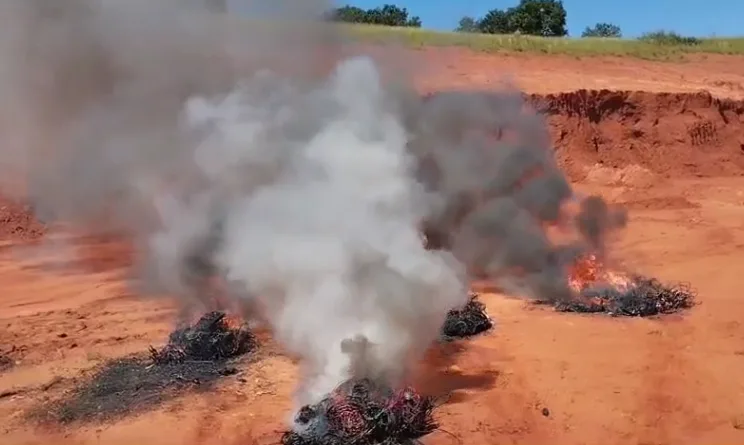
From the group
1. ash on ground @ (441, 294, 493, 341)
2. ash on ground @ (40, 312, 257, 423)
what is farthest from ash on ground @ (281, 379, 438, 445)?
ash on ground @ (441, 294, 493, 341)

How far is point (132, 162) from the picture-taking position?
13023 millimetres

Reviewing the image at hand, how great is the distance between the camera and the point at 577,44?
27.5 meters

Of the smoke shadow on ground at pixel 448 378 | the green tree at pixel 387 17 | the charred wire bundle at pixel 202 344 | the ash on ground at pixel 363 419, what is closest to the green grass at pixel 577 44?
the green tree at pixel 387 17

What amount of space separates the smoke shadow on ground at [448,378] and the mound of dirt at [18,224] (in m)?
10.0

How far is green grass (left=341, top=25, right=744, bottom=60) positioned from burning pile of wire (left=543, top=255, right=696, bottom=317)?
48.7 feet

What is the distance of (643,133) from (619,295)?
10.8m

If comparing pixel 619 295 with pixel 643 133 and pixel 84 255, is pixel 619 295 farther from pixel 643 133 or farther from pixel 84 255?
pixel 643 133

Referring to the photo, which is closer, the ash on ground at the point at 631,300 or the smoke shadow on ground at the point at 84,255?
the ash on ground at the point at 631,300

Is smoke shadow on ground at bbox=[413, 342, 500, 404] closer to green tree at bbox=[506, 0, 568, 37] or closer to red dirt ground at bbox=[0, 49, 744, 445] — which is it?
red dirt ground at bbox=[0, 49, 744, 445]

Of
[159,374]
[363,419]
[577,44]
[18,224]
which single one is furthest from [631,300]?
[577,44]

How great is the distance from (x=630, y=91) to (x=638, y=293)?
11.2 m

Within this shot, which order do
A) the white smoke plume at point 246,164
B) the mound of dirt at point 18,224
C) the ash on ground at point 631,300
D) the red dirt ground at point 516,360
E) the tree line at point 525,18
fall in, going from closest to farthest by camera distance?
the red dirt ground at point 516,360
the white smoke plume at point 246,164
the ash on ground at point 631,300
the mound of dirt at point 18,224
the tree line at point 525,18

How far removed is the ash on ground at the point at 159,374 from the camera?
7.25 meters

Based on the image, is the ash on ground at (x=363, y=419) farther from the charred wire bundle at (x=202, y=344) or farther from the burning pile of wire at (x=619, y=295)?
the burning pile of wire at (x=619, y=295)
